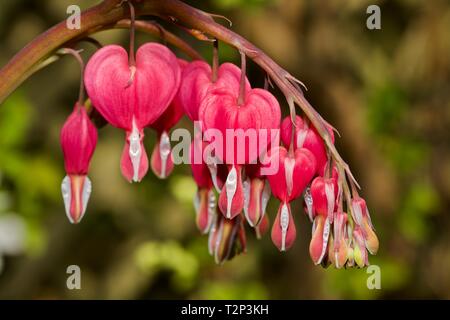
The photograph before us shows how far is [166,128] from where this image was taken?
1.15 metres

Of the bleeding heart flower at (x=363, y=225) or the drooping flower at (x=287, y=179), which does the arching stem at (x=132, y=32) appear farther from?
the bleeding heart flower at (x=363, y=225)

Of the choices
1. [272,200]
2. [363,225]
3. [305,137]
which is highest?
[305,137]

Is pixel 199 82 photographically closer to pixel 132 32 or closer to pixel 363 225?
pixel 132 32

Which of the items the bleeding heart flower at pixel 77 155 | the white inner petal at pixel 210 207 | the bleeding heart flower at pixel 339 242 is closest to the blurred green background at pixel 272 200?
the white inner petal at pixel 210 207

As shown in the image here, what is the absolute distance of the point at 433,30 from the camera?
3289 millimetres

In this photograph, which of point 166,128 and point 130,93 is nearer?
point 130,93

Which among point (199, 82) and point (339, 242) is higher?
point (199, 82)

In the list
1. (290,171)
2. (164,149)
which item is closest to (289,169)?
(290,171)

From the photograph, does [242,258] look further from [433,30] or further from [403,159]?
[433,30]

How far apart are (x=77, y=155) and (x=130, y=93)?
12 centimetres

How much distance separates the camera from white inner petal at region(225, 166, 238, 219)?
1.00 m

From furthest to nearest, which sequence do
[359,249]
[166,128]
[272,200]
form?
[272,200] < [166,128] < [359,249]

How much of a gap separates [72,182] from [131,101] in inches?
5.5

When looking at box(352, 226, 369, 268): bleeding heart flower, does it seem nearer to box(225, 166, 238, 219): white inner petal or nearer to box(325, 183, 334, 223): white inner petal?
box(325, 183, 334, 223): white inner petal
